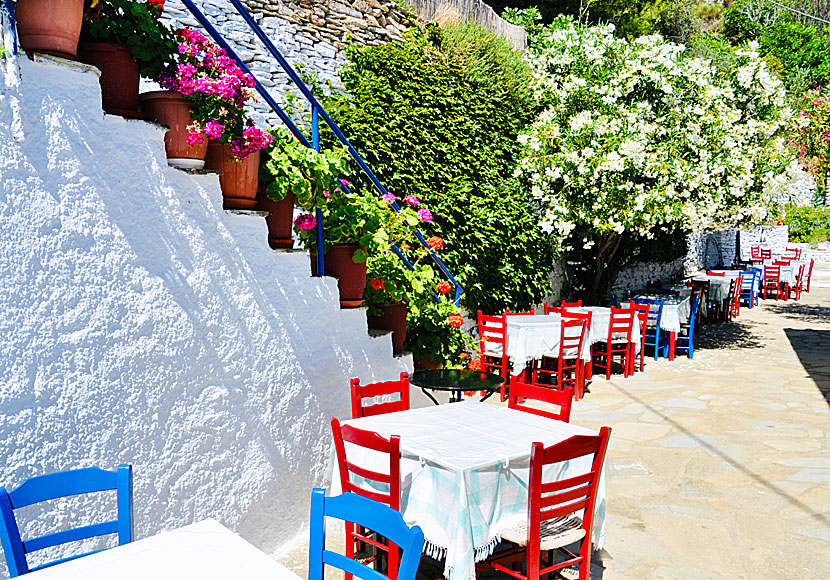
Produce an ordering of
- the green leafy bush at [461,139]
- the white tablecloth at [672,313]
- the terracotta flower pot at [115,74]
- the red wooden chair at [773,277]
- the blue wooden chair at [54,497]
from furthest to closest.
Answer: the red wooden chair at [773,277] < the white tablecloth at [672,313] < the green leafy bush at [461,139] < the terracotta flower pot at [115,74] < the blue wooden chair at [54,497]

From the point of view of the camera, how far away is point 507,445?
3.12m

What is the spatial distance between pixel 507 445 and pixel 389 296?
1.96 metres

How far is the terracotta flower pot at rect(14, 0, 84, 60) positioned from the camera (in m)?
2.49

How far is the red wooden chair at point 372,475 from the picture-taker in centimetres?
289

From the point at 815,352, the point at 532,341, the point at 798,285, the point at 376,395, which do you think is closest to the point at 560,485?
the point at 376,395

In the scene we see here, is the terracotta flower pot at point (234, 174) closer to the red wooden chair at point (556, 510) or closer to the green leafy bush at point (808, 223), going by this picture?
the red wooden chair at point (556, 510)

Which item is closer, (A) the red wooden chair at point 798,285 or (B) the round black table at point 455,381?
(B) the round black table at point 455,381

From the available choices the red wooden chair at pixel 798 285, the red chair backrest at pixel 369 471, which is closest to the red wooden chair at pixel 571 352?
the red chair backrest at pixel 369 471

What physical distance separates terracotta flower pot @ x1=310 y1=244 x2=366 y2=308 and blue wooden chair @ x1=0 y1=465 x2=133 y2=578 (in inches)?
86.5

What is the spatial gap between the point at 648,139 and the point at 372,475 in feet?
24.7

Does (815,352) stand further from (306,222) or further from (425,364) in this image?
(306,222)

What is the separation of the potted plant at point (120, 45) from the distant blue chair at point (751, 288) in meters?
16.1

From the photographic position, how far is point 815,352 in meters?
10.2

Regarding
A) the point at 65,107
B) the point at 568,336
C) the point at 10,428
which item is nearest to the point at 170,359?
the point at 10,428
